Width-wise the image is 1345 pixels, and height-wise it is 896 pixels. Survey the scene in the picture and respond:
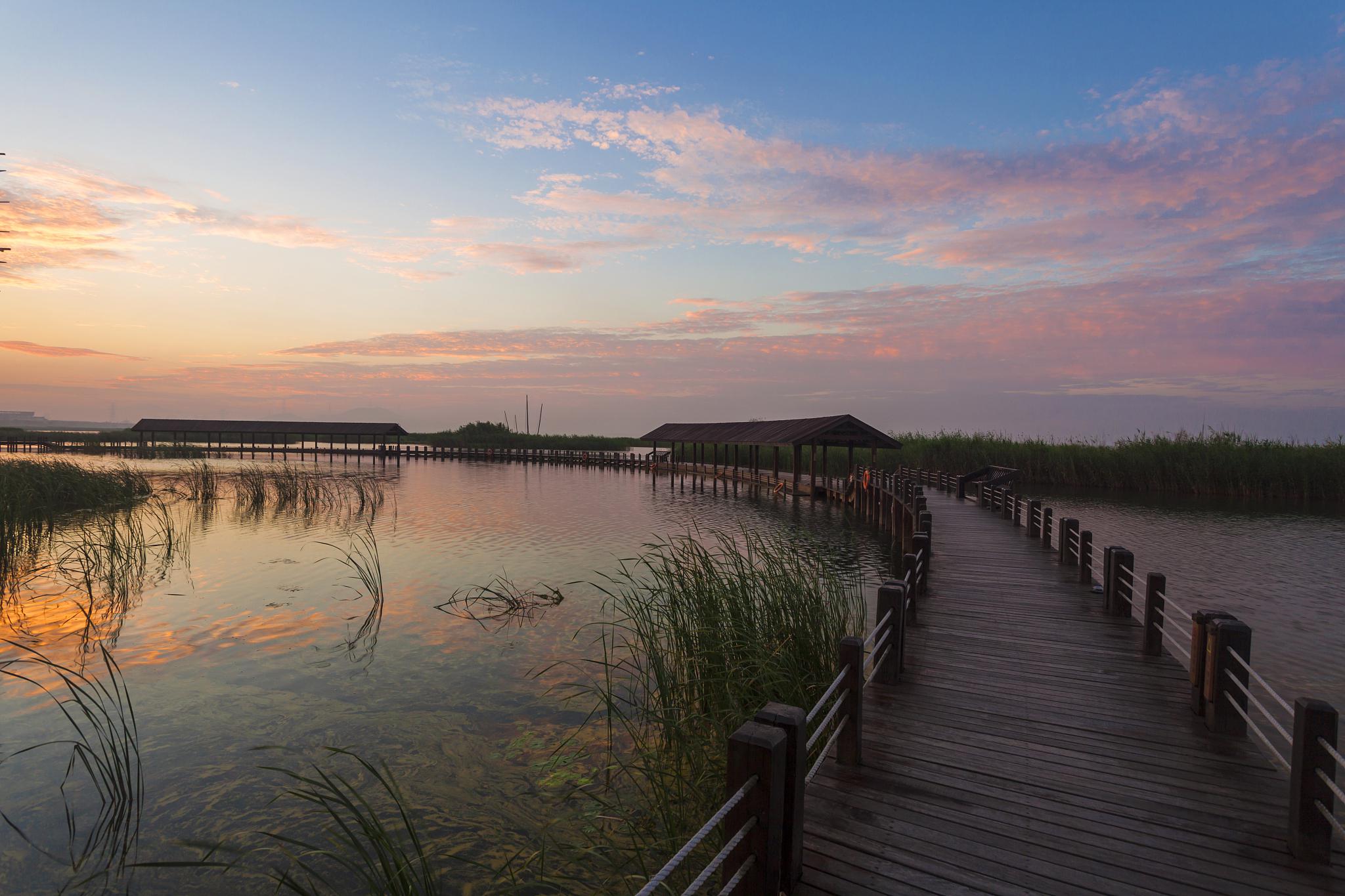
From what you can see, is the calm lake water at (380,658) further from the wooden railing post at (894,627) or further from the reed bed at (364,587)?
the wooden railing post at (894,627)

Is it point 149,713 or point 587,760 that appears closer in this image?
point 587,760

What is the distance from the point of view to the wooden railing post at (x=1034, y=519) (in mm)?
16141

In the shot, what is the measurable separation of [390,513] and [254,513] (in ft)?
15.1

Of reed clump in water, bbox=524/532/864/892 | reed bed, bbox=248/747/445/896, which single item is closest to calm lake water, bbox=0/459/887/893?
reed bed, bbox=248/747/445/896

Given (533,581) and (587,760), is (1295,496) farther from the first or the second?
(587,760)

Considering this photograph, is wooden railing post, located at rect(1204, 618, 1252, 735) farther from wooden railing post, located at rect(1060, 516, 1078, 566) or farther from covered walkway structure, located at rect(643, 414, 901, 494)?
covered walkway structure, located at rect(643, 414, 901, 494)

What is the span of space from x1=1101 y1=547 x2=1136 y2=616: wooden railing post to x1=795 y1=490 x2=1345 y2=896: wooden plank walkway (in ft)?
5.37

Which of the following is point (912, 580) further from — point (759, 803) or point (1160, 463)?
point (1160, 463)

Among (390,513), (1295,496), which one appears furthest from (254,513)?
(1295,496)

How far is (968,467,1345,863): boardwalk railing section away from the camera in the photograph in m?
3.85

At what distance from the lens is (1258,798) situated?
14.9 feet

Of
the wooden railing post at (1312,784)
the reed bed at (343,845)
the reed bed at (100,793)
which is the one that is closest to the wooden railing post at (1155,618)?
the wooden railing post at (1312,784)

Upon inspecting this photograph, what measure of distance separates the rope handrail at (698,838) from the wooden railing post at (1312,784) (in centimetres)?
319

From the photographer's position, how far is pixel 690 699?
714 cm
